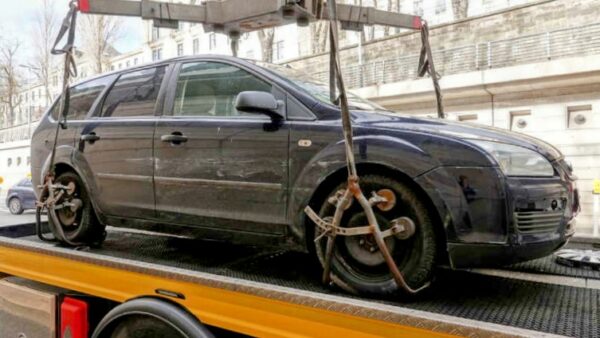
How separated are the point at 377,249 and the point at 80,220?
2309 mm

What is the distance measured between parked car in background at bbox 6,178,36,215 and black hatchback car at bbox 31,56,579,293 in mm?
13501

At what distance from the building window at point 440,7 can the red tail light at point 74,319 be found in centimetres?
2946

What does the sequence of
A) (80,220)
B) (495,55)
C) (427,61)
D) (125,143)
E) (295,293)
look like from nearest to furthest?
(295,293) → (125,143) → (80,220) → (427,61) → (495,55)

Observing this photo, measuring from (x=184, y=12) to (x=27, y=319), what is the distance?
241cm

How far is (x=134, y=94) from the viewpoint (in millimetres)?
3455

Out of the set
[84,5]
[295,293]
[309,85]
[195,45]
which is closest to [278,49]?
[195,45]

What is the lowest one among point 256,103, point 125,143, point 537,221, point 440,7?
point 537,221

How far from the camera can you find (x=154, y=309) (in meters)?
2.43

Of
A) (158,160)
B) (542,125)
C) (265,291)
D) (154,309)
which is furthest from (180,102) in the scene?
(542,125)

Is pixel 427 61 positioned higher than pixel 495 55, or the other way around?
pixel 495 55

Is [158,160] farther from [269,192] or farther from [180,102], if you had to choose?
[269,192]

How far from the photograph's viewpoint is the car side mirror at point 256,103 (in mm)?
2586

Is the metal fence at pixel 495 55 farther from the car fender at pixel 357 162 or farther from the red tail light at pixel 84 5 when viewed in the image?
the car fender at pixel 357 162

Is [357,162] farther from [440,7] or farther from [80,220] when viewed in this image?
[440,7]
